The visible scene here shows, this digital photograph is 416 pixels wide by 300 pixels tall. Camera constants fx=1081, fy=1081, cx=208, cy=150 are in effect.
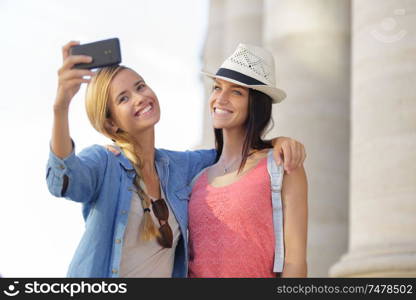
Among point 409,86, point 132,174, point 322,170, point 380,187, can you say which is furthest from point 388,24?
point 132,174

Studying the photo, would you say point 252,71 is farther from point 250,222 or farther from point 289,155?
point 250,222

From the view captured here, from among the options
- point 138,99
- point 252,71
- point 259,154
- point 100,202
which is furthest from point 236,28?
point 100,202

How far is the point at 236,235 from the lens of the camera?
1032 centimetres

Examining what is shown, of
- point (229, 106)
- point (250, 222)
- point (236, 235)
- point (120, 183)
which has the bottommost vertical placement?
point (236, 235)

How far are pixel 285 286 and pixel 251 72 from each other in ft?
7.35

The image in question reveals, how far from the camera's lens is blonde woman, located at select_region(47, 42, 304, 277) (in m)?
9.26

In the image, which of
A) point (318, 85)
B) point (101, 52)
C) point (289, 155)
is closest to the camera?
point (101, 52)

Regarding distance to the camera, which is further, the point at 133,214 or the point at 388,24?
the point at 388,24

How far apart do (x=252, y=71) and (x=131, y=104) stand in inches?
58.0

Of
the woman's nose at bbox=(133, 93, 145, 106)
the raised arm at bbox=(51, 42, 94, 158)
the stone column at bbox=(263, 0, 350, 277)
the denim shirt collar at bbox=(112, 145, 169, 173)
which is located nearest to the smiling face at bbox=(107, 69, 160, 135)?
the woman's nose at bbox=(133, 93, 145, 106)

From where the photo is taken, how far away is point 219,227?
34.0 ft

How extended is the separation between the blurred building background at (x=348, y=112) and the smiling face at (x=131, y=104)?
31.1ft

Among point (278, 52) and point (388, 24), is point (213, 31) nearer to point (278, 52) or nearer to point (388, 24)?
point (278, 52)

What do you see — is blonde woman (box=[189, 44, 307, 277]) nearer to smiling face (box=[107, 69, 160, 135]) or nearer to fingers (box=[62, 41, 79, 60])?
smiling face (box=[107, 69, 160, 135])
